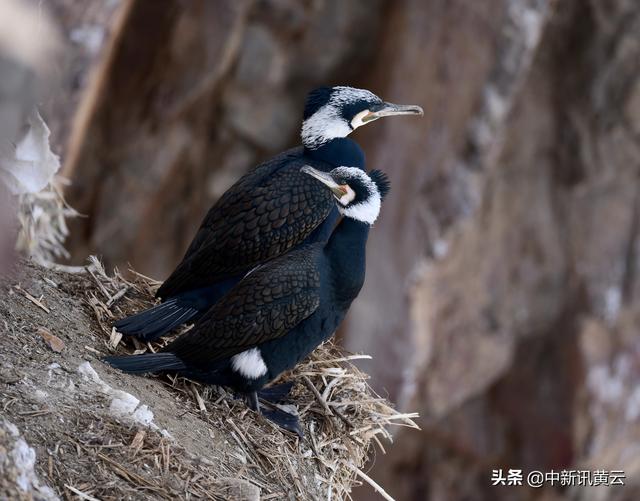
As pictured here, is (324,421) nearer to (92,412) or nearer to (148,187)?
(92,412)

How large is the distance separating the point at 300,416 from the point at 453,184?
3.24 m

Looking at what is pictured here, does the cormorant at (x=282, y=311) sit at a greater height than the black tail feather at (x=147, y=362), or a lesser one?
greater

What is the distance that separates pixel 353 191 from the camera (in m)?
2.90

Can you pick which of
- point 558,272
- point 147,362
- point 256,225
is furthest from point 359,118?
point 558,272

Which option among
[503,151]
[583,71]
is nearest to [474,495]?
[503,151]

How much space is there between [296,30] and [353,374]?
340 cm

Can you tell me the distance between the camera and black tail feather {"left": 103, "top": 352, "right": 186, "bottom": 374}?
2727 mm

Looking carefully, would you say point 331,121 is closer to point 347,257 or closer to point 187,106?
point 347,257

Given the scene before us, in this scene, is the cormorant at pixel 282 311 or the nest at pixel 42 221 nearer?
the cormorant at pixel 282 311

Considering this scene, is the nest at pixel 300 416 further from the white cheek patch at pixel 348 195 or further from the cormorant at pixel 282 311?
the white cheek patch at pixel 348 195

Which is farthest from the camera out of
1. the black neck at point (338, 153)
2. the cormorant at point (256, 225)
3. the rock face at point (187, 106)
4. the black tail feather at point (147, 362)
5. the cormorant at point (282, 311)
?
the rock face at point (187, 106)

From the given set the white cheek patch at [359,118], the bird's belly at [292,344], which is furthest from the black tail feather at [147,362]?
the white cheek patch at [359,118]

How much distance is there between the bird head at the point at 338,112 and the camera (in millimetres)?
3230

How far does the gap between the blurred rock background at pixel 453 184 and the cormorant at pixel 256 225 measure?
2598mm
